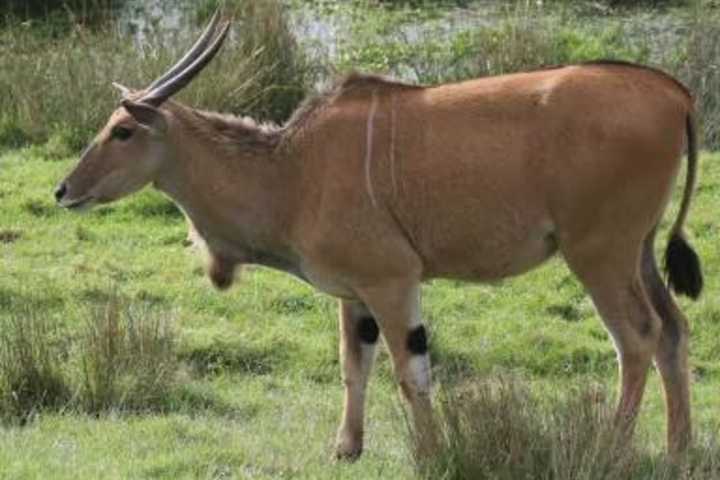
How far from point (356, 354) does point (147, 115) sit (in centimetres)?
142

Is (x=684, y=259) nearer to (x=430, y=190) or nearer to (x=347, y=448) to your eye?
(x=430, y=190)

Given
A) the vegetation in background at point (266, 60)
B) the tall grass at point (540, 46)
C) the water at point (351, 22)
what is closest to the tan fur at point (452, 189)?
the vegetation in background at point (266, 60)

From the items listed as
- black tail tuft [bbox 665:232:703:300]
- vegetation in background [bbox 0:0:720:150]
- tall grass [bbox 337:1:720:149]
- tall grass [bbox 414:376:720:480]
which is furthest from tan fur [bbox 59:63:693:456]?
tall grass [bbox 337:1:720:149]

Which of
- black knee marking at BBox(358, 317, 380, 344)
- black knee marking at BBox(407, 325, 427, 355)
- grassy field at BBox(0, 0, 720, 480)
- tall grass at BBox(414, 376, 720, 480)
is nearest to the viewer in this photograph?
tall grass at BBox(414, 376, 720, 480)

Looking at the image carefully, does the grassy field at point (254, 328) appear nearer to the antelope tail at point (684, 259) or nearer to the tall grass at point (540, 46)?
the tall grass at point (540, 46)

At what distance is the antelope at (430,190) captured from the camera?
7.79m

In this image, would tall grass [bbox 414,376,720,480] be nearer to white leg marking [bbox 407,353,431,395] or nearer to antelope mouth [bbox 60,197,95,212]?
white leg marking [bbox 407,353,431,395]

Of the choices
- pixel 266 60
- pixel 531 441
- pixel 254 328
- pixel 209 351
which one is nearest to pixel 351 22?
pixel 266 60

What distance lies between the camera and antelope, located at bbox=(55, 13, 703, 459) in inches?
307

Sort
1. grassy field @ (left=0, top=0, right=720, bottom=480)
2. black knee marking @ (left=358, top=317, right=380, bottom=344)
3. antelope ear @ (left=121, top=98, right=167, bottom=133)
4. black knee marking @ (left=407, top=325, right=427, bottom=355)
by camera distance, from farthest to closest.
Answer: black knee marking @ (left=358, top=317, right=380, bottom=344), antelope ear @ (left=121, top=98, right=167, bottom=133), black knee marking @ (left=407, top=325, right=427, bottom=355), grassy field @ (left=0, top=0, right=720, bottom=480)

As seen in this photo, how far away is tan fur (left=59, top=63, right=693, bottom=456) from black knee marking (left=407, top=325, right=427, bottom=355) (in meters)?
0.04

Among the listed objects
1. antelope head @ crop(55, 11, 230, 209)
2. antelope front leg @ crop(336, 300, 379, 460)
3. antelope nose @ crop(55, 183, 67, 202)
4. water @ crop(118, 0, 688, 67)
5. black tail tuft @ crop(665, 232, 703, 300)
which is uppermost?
antelope head @ crop(55, 11, 230, 209)

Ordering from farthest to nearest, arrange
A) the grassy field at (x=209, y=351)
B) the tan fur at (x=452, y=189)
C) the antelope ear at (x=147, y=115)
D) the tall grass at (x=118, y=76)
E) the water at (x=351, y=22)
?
the water at (x=351, y=22), the tall grass at (x=118, y=76), the antelope ear at (x=147, y=115), the tan fur at (x=452, y=189), the grassy field at (x=209, y=351)

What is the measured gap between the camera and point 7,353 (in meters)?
8.55
